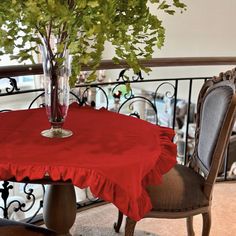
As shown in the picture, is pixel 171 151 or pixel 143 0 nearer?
pixel 143 0

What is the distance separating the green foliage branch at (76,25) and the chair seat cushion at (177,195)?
624 mm

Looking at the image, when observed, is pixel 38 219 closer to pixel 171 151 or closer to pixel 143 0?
pixel 171 151

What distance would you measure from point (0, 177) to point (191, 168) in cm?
110

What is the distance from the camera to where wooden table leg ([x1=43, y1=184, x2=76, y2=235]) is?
61.1 inches

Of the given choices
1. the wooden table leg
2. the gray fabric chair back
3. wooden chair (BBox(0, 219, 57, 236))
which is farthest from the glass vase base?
the gray fabric chair back

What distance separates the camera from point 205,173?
A: 177 cm

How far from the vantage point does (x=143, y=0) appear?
1295 millimetres

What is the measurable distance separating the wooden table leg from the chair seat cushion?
14.6 inches

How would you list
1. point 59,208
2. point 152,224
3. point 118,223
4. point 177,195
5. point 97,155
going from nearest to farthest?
point 97,155
point 59,208
point 177,195
point 118,223
point 152,224

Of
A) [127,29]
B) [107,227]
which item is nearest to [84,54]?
[127,29]

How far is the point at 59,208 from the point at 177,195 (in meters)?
0.53

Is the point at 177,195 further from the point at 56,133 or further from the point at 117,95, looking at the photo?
the point at 117,95

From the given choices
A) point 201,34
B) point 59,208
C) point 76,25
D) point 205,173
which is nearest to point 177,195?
point 205,173

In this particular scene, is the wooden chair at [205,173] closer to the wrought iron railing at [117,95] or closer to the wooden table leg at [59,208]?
the wooden table leg at [59,208]
